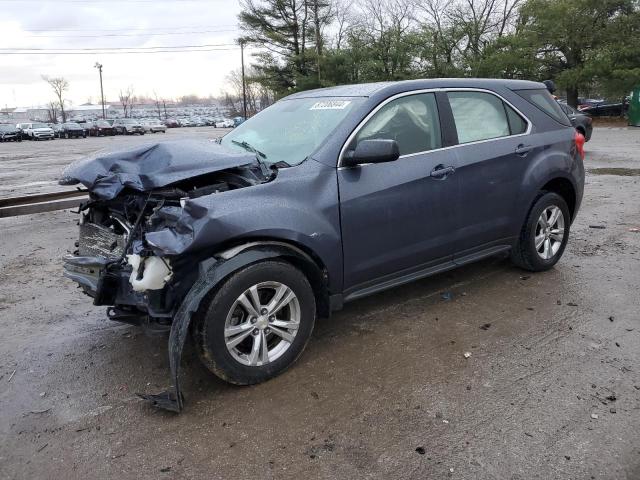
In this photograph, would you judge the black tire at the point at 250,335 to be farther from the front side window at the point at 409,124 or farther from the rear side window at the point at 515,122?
the rear side window at the point at 515,122

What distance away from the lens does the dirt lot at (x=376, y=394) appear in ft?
8.47

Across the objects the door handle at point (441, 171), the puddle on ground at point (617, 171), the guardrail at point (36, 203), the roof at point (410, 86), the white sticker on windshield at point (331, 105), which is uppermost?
the roof at point (410, 86)

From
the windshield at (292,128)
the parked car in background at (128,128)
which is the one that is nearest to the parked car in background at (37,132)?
the parked car in background at (128,128)

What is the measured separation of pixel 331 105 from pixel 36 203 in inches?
191

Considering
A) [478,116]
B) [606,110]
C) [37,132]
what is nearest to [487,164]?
[478,116]

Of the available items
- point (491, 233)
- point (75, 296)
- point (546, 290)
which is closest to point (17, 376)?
point (75, 296)

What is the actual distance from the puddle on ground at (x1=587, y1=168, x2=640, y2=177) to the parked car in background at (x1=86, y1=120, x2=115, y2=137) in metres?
48.2

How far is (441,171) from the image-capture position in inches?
156

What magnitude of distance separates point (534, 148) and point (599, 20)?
3392cm

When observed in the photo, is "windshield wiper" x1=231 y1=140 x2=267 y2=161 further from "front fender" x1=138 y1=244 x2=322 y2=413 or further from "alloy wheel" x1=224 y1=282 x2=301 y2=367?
"alloy wheel" x1=224 y1=282 x2=301 y2=367

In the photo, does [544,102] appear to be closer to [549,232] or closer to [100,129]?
[549,232]

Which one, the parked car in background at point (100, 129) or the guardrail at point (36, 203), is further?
the parked car in background at point (100, 129)

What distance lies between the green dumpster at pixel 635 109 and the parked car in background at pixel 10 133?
1759 inches

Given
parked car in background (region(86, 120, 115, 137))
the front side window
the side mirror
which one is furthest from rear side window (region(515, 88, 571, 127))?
parked car in background (region(86, 120, 115, 137))
